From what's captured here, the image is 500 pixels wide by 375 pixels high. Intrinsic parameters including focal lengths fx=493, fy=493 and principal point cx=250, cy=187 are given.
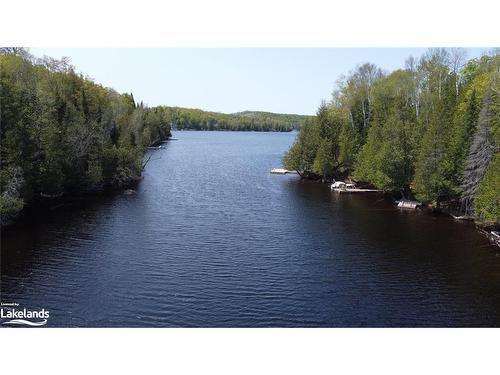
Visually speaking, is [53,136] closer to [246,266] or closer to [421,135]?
[246,266]

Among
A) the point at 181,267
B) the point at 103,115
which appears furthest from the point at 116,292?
the point at 103,115

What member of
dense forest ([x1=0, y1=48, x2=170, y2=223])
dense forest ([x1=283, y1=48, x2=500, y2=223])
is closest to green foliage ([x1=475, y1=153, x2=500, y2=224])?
dense forest ([x1=283, y1=48, x2=500, y2=223])

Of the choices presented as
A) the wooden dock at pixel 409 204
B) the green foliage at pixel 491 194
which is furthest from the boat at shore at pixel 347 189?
the green foliage at pixel 491 194

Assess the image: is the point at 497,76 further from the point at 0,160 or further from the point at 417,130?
the point at 0,160

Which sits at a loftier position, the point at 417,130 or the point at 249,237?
the point at 417,130

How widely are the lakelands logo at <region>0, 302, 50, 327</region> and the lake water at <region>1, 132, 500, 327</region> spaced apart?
60 cm

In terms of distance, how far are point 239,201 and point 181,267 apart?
25267 mm

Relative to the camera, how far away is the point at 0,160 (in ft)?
140

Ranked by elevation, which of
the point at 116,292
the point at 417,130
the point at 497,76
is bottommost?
the point at 116,292

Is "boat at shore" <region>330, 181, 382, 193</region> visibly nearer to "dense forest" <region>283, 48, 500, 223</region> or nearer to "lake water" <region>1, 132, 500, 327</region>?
"dense forest" <region>283, 48, 500, 223</region>

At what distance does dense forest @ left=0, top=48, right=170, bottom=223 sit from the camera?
44438 millimetres

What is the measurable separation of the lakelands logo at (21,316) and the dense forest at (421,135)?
34.3 m

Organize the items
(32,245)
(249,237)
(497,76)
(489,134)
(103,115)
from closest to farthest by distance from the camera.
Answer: (32,245), (249,237), (489,134), (497,76), (103,115)

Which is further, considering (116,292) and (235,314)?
(116,292)
